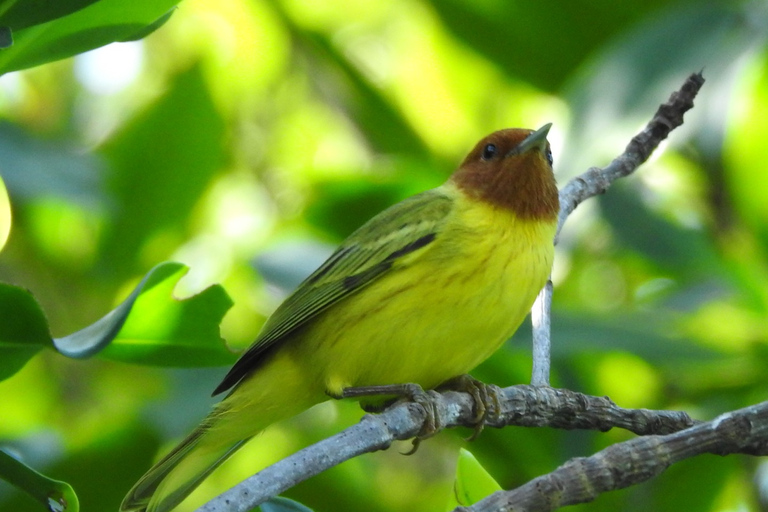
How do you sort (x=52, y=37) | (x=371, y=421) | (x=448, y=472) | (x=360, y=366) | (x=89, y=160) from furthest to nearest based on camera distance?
(x=448, y=472)
(x=89, y=160)
(x=360, y=366)
(x=52, y=37)
(x=371, y=421)

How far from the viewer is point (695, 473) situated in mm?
4438

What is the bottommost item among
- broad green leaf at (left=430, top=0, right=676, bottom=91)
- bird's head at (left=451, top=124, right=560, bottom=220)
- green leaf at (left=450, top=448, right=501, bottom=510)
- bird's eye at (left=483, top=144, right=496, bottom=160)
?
green leaf at (left=450, top=448, right=501, bottom=510)

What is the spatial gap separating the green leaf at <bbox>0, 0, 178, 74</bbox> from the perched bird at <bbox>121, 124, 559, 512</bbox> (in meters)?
1.32

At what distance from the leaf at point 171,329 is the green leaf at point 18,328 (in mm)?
311

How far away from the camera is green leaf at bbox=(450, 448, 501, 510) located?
282 centimetres

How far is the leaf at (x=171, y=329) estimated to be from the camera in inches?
121

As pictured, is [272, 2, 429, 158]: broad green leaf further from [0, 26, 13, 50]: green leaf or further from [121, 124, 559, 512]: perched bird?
[0, 26, 13, 50]: green leaf

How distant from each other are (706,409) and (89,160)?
327cm

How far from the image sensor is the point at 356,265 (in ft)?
13.0

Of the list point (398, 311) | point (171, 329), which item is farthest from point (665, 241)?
point (171, 329)

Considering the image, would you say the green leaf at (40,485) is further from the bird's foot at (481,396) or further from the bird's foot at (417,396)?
the bird's foot at (481,396)

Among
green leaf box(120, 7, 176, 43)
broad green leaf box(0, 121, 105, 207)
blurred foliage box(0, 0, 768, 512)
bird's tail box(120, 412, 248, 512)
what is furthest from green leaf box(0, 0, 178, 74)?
broad green leaf box(0, 121, 105, 207)

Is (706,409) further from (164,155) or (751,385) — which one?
(164,155)

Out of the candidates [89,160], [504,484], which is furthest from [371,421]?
[89,160]
